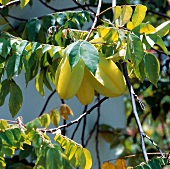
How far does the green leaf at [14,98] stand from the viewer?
153 cm

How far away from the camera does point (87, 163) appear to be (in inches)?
53.5

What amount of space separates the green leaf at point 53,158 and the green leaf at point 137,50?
11.3 inches

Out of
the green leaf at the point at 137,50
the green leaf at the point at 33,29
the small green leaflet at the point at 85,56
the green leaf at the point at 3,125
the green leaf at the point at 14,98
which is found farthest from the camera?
the green leaf at the point at 33,29

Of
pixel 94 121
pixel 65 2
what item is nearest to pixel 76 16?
pixel 65 2

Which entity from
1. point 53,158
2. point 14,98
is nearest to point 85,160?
point 53,158

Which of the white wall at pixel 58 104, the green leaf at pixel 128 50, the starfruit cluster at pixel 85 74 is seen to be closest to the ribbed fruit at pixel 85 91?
the starfruit cluster at pixel 85 74

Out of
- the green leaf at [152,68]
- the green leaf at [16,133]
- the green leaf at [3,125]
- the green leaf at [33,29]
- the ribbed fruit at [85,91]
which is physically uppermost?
the green leaf at [33,29]

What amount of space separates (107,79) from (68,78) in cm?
10

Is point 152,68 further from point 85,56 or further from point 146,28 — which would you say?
point 85,56

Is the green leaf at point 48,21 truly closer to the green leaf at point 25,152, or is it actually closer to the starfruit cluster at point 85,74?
the green leaf at point 25,152

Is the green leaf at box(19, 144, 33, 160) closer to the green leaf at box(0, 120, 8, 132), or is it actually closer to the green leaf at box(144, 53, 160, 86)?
the green leaf at box(0, 120, 8, 132)

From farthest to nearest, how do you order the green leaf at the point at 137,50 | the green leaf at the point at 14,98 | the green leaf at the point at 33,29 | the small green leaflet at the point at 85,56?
1. the green leaf at the point at 33,29
2. the green leaf at the point at 14,98
3. the green leaf at the point at 137,50
4. the small green leaflet at the point at 85,56

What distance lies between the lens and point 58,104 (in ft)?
7.70

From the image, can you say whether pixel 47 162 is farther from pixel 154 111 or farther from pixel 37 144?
pixel 154 111
